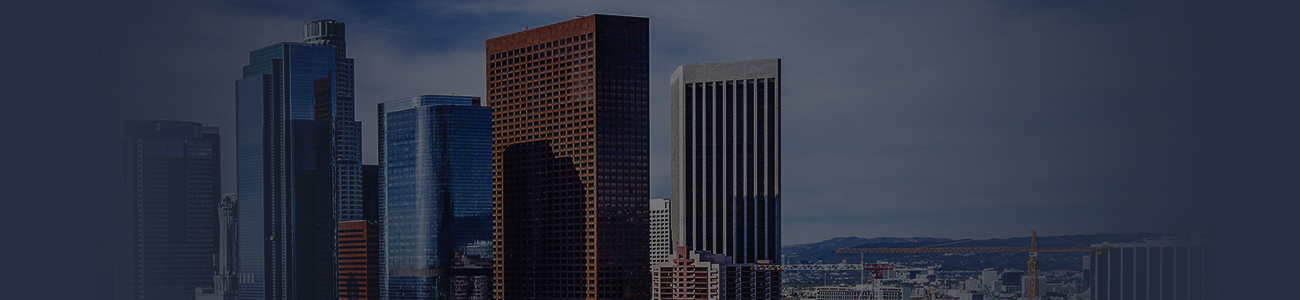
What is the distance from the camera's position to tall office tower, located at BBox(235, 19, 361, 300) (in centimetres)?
7606

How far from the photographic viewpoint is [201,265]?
68.1 meters

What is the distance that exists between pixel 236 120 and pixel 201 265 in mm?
13516

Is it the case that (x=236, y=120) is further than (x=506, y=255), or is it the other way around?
(x=236, y=120)

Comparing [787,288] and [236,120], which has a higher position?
[236,120]

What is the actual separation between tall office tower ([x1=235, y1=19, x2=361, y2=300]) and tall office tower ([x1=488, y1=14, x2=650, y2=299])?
24.5m

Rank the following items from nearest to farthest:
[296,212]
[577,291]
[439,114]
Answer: [577,291] → [439,114] → [296,212]

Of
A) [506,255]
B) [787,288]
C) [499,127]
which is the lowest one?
[787,288]

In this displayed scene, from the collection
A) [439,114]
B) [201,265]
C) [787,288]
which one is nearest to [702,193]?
[787,288]

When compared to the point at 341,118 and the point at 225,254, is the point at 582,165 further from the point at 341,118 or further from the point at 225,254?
the point at 225,254

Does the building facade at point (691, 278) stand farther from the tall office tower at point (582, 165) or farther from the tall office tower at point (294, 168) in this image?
the tall office tower at point (294, 168)

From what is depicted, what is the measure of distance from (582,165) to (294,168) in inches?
1252

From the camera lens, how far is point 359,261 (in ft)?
233

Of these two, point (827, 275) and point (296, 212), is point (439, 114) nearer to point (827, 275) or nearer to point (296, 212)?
point (296, 212)

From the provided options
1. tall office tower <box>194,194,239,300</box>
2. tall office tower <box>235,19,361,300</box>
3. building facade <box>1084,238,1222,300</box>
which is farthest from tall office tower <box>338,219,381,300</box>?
building facade <box>1084,238,1222,300</box>
